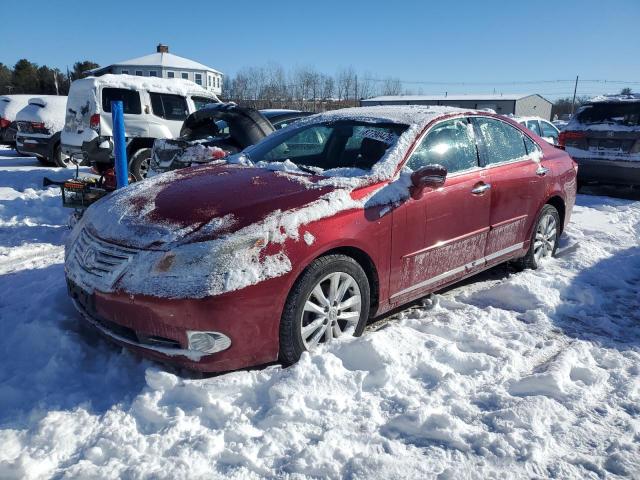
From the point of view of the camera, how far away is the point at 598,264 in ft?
17.3

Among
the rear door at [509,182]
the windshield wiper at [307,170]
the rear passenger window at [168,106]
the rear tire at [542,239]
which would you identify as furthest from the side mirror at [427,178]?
the rear passenger window at [168,106]

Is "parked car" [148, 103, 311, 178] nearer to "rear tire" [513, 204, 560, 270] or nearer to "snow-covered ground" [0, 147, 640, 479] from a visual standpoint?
"snow-covered ground" [0, 147, 640, 479]

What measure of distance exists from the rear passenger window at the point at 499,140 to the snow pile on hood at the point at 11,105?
15677 millimetres

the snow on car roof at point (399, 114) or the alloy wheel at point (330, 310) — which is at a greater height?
the snow on car roof at point (399, 114)

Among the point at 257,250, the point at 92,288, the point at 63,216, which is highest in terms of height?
the point at 257,250

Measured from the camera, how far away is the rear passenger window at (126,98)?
33.2 ft

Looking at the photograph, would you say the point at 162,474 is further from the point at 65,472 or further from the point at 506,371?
the point at 506,371

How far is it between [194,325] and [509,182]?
9.88ft

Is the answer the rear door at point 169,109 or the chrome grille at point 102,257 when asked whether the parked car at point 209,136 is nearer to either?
the chrome grille at point 102,257

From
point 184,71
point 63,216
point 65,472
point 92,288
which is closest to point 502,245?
point 92,288

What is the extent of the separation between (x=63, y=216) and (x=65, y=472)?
5.55 m

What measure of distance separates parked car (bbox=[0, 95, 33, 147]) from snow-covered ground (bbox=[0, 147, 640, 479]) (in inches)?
558

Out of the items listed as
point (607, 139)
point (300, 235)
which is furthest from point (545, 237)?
point (607, 139)

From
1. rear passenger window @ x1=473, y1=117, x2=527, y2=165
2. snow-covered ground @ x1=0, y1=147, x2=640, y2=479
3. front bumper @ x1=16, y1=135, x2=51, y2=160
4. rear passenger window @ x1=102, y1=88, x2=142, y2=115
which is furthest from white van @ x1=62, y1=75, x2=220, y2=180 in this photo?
rear passenger window @ x1=473, y1=117, x2=527, y2=165
